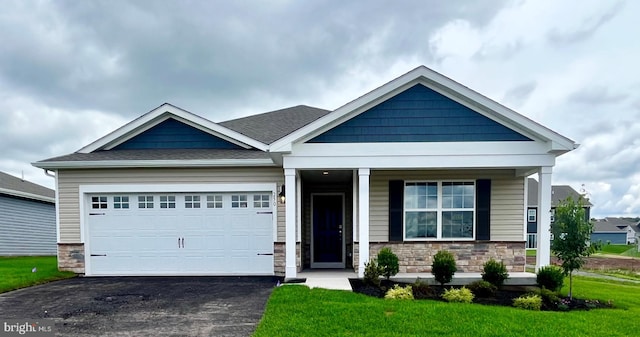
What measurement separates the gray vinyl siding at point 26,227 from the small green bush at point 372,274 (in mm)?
15281

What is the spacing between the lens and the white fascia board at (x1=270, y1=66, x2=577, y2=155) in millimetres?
6824

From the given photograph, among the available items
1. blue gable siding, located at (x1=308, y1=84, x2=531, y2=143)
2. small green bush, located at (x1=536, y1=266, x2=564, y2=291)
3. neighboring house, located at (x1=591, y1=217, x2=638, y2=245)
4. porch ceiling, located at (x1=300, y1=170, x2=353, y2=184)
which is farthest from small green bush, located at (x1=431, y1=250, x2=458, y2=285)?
neighboring house, located at (x1=591, y1=217, x2=638, y2=245)

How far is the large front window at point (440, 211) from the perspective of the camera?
318 inches

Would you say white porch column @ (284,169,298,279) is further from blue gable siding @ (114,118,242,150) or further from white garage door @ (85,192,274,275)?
blue gable siding @ (114,118,242,150)

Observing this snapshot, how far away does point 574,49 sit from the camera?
12664 millimetres

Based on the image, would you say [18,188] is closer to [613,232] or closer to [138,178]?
[138,178]

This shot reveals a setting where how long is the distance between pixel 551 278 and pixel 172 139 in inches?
372

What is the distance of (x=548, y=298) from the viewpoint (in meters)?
5.92

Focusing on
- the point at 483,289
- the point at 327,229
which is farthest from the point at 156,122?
the point at 483,289

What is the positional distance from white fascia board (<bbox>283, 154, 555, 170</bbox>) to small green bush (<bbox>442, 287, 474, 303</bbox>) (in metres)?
2.50

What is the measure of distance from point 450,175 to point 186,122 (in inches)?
277

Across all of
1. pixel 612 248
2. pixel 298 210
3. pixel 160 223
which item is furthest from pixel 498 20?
pixel 612 248

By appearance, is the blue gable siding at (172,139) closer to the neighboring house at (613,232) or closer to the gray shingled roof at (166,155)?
the gray shingled roof at (166,155)

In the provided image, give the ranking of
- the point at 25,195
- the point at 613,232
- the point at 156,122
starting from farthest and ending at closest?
the point at 613,232 < the point at 25,195 < the point at 156,122
